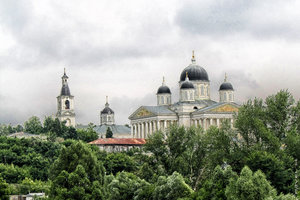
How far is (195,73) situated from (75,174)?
3315 inches

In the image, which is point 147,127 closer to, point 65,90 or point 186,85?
point 186,85

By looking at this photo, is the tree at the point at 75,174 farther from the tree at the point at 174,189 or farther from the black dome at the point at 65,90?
the black dome at the point at 65,90

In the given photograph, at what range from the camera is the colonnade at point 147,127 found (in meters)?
131

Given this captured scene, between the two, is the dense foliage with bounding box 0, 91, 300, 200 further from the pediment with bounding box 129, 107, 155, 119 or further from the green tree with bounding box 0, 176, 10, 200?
the pediment with bounding box 129, 107, 155, 119

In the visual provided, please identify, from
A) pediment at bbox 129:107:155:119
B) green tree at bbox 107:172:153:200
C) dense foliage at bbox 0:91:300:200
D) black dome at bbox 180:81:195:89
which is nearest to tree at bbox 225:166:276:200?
dense foliage at bbox 0:91:300:200

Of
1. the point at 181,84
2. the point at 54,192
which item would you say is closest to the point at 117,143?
the point at 181,84

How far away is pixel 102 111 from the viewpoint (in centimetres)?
19338

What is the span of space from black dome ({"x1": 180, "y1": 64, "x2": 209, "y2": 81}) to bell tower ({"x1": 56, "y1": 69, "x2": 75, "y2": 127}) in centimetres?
5082

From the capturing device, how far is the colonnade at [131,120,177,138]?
131 meters

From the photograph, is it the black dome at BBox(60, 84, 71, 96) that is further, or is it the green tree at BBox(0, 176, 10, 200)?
the black dome at BBox(60, 84, 71, 96)

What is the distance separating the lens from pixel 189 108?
427ft

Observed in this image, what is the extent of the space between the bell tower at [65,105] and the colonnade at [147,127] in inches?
1602

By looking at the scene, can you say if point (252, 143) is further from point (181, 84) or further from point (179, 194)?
point (181, 84)

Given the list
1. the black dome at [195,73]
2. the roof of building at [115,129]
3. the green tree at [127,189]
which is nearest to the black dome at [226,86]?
the black dome at [195,73]
